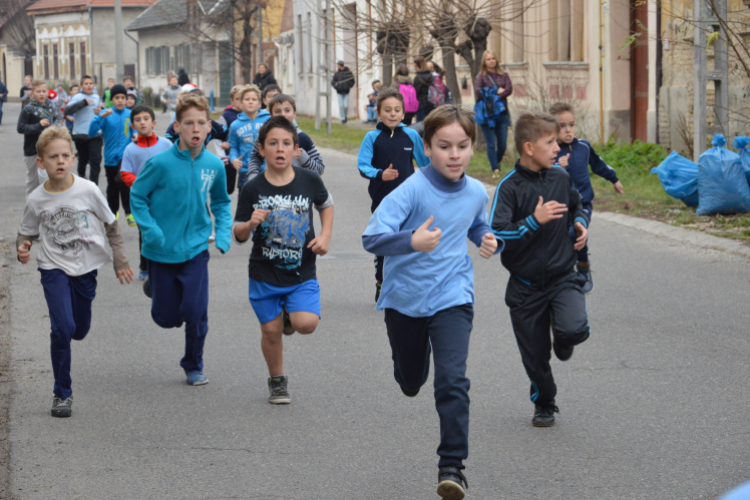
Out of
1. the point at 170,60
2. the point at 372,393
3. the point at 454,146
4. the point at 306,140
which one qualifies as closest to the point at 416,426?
the point at 372,393

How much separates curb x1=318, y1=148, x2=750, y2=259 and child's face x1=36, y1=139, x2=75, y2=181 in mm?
7092

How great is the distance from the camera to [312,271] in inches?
235

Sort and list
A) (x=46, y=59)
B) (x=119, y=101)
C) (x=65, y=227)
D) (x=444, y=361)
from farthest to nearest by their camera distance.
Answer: (x=46, y=59) → (x=119, y=101) → (x=65, y=227) → (x=444, y=361)

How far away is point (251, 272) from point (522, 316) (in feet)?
5.16

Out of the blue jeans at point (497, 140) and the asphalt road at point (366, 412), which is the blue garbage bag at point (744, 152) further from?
the blue jeans at point (497, 140)

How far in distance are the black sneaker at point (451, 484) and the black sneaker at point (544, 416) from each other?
1.36 meters

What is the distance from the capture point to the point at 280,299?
19.6 ft

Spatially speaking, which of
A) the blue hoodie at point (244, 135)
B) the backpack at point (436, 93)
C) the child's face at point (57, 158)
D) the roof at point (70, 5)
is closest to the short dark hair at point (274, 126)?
the child's face at point (57, 158)

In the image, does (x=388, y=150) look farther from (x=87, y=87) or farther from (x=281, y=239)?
(x=87, y=87)

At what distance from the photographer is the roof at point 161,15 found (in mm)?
66694

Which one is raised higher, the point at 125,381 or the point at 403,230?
the point at 403,230

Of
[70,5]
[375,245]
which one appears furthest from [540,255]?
[70,5]

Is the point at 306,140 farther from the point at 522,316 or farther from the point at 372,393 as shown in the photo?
the point at 522,316

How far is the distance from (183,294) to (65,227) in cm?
82
